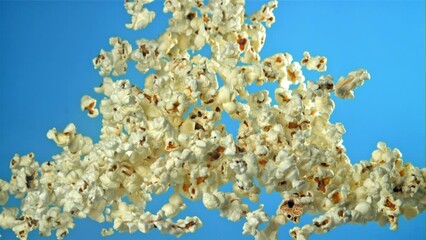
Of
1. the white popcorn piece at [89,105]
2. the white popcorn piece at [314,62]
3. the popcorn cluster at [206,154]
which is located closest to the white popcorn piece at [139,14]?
the popcorn cluster at [206,154]

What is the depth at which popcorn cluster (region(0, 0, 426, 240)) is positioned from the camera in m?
1.02

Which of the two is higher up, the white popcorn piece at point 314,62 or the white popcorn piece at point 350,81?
the white popcorn piece at point 314,62

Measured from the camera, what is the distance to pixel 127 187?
3.52 ft

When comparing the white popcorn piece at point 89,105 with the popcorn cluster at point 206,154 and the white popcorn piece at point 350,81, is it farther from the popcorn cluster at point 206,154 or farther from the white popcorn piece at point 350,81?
the white popcorn piece at point 350,81

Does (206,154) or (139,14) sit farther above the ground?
(139,14)

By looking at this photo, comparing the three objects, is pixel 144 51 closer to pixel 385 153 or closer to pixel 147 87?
pixel 147 87

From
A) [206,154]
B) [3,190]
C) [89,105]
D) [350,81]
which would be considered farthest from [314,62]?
[3,190]

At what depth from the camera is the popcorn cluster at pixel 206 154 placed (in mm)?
1024

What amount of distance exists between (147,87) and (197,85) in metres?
0.11

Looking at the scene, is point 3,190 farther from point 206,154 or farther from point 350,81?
point 350,81

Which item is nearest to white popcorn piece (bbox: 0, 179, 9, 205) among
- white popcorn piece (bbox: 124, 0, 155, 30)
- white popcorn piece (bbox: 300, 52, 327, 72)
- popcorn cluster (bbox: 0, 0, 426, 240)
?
popcorn cluster (bbox: 0, 0, 426, 240)

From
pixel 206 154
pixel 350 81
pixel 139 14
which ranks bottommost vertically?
pixel 206 154

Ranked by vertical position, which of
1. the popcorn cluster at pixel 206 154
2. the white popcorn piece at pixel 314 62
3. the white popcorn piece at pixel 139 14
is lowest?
the popcorn cluster at pixel 206 154

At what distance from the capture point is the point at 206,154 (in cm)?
102
